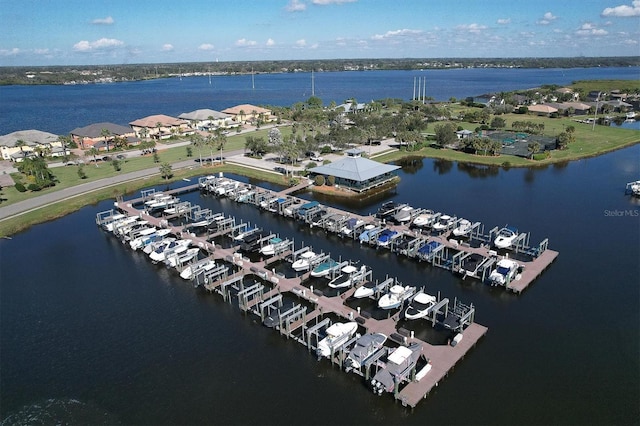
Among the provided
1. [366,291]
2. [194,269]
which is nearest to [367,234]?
[366,291]

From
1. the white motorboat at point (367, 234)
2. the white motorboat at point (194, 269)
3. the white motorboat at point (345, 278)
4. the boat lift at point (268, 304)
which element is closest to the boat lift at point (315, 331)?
the boat lift at point (268, 304)

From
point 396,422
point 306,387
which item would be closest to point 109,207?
point 306,387

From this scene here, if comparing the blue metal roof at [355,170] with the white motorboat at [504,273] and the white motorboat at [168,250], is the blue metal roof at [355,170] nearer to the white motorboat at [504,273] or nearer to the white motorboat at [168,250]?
the white motorboat at [504,273]

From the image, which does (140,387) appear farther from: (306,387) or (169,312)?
(306,387)

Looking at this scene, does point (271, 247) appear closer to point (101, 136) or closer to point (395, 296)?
point (395, 296)

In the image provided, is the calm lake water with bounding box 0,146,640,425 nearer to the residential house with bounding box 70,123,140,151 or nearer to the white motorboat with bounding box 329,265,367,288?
the white motorboat with bounding box 329,265,367,288

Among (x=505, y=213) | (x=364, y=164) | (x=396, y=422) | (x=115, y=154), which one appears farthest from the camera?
(x=115, y=154)

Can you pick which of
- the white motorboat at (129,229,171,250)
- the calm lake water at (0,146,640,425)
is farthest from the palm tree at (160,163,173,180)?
the white motorboat at (129,229,171,250)
